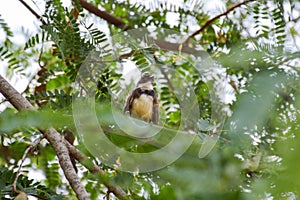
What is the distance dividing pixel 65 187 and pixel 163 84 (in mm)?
286

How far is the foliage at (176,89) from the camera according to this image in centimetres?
18

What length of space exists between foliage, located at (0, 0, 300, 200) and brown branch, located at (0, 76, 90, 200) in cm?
3

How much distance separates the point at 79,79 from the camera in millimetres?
791

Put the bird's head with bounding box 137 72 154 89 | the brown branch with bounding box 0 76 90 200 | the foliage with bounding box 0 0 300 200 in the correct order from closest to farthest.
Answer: the foliage with bounding box 0 0 300 200 < the brown branch with bounding box 0 76 90 200 < the bird's head with bounding box 137 72 154 89

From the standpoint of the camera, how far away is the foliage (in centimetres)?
18

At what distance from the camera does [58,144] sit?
2.21 feet

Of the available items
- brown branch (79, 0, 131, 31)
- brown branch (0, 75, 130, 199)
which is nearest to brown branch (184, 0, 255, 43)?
brown branch (79, 0, 131, 31)

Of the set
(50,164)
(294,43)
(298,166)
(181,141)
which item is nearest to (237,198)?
(298,166)

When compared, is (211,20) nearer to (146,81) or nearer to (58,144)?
(146,81)

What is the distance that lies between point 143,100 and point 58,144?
49cm

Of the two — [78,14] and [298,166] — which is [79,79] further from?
[298,166]

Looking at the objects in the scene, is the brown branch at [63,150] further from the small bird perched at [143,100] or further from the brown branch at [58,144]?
the small bird perched at [143,100]

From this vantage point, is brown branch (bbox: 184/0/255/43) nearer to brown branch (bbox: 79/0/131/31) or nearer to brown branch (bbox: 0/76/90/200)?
brown branch (bbox: 79/0/131/31)

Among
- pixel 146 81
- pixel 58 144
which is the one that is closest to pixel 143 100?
pixel 146 81
